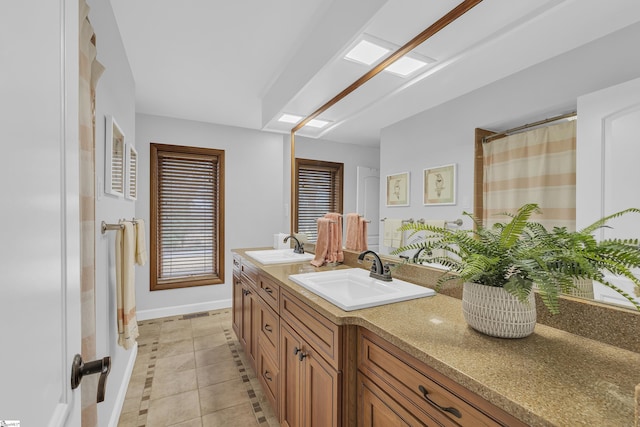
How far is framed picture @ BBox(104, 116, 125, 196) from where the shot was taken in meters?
1.54

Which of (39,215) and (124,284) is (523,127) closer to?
(39,215)

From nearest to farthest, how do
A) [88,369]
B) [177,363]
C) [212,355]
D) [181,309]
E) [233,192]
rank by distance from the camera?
[88,369]
[177,363]
[212,355]
[181,309]
[233,192]

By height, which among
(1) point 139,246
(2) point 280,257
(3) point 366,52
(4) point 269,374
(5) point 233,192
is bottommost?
(4) point 269,374

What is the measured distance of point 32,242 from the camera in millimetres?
432

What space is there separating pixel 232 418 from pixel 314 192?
1647 mm

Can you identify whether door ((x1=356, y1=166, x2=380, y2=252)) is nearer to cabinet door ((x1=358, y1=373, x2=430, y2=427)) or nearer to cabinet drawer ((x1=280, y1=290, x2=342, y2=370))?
cabinet drawer ((x1=280, y1=290, x2=342, y2=370))

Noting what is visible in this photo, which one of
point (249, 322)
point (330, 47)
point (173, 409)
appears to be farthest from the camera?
point (249, 322)

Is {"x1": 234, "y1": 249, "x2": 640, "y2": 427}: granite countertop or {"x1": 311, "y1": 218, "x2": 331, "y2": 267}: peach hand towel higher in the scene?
{"x1": 311, "y1": 218, "x2": 331, "y2": 267}: peach hand towel

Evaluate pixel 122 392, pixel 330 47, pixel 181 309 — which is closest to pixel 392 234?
pixel 330 47

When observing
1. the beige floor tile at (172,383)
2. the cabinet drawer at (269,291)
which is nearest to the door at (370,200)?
the cabinet drawer at (269,291)

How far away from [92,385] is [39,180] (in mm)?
867

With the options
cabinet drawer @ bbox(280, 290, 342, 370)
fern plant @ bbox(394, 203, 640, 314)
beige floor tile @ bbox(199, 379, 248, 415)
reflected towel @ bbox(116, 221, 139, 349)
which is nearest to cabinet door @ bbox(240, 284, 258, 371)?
beige floor tile @ bbox(199, 379, 248, 415)

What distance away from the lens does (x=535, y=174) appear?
95 cm

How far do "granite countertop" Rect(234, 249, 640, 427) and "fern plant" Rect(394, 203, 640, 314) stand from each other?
0.48 feet
